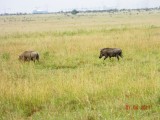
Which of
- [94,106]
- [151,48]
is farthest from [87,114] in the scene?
[151,48]

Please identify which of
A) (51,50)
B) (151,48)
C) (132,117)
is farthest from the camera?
(51,50)

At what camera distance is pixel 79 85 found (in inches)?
353

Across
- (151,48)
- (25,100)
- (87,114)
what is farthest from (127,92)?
(151,48)

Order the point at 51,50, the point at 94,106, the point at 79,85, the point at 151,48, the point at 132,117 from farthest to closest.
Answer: the point at 51,50 < the point at 151,48 < the point at 79,85 < the point at 94,106 < the point at 132,117

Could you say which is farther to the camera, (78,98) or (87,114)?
(78,98)

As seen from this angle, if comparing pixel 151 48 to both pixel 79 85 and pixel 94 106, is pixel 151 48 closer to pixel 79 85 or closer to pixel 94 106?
pixel 79 85

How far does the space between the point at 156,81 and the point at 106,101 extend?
1.99m

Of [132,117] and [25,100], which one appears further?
[25,100]

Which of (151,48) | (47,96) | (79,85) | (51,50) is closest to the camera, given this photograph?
(47,96)

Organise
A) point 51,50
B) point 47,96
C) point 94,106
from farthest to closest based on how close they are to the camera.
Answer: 1. point 51,50
2. point 47,96
3. point 94,106

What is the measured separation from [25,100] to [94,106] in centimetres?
182

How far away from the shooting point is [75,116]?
6871 millimetres

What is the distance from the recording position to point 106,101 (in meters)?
7.88

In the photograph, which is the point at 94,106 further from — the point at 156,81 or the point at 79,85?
the point at 156,81
